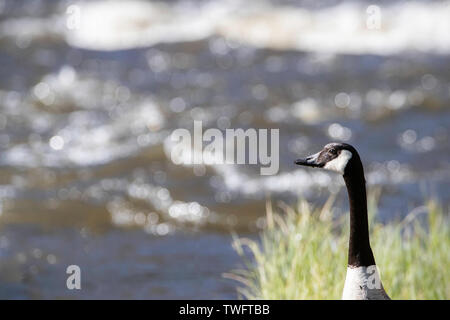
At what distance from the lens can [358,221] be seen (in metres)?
4.07

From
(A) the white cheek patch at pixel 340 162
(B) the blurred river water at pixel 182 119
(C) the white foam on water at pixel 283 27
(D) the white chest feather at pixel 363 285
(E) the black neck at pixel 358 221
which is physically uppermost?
(C) the white foam on water at pixel 283 27

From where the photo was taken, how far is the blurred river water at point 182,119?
912 cm

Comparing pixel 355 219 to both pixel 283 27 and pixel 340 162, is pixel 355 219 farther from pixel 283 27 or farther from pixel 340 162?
pixel 283 27

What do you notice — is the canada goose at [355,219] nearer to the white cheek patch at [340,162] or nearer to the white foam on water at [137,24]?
the white cheek patch at [340,162]

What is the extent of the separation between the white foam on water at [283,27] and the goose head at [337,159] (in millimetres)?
10873

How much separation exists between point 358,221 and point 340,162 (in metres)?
0.31

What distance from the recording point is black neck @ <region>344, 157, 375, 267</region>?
13.1 ft

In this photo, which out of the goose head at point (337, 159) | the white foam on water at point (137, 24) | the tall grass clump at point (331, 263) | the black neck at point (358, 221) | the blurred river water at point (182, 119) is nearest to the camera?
the goose head at point (337, 159)

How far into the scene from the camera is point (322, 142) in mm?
12008

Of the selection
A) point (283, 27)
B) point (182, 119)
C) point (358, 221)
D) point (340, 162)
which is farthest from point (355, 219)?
point (283, 27)

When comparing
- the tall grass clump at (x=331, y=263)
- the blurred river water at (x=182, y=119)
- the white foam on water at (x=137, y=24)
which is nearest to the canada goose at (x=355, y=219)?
the tall grass clump at (x=331, y=263)

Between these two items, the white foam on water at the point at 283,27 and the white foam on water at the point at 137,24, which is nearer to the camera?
the white foam on water at the point at 283,27
